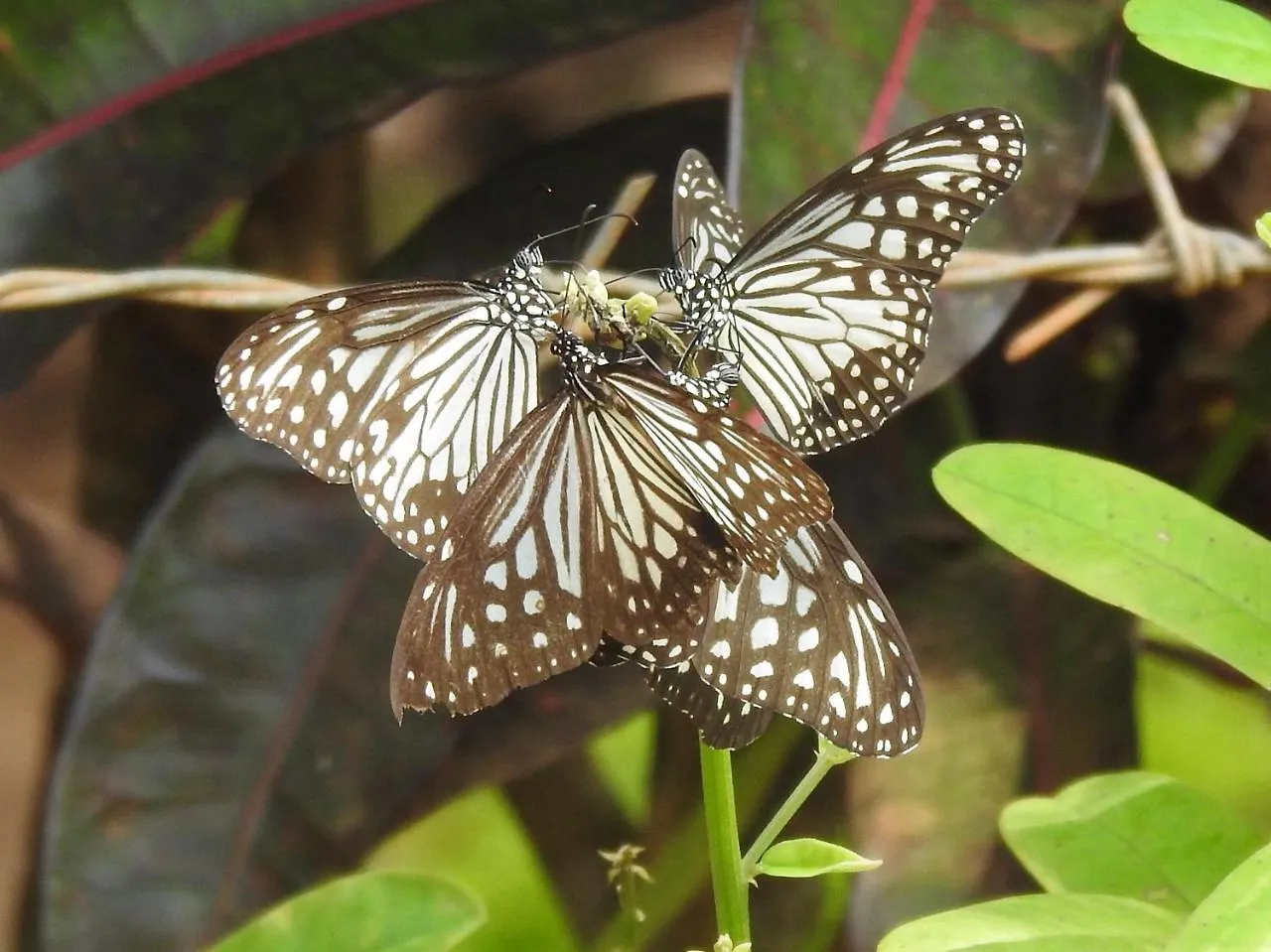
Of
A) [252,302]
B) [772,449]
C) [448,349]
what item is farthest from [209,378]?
[772,449]

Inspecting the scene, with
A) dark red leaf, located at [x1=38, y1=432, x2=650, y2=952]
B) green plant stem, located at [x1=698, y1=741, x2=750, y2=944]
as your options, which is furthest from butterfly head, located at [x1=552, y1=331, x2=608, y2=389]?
dark red leaf, located at [x1=38, y1=432, x2=650, y2=952]

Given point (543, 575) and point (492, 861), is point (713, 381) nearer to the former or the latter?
point (543, 575)

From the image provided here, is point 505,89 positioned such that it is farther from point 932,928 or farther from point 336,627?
point 932,928

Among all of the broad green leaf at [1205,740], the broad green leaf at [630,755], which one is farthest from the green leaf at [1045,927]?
the broad green leaf at [1205,740]

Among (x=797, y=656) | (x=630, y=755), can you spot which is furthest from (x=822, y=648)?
(x=630, y=755)

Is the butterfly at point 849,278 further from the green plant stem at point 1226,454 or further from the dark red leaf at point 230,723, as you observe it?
the green plant stem at point 1226,454
